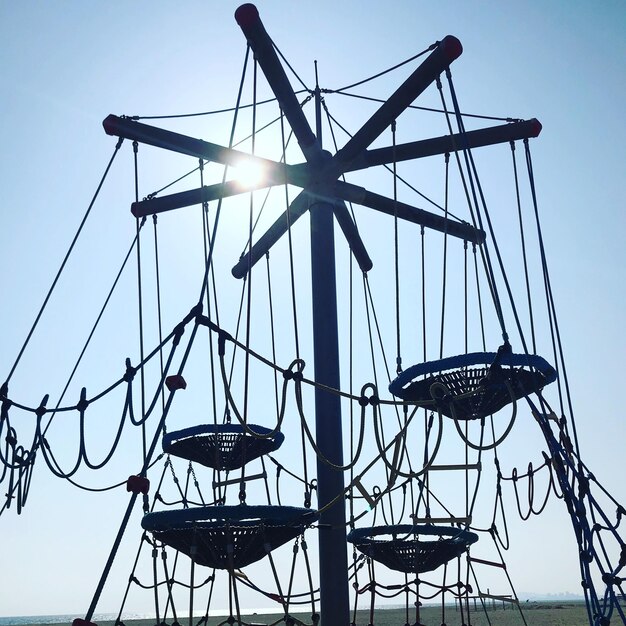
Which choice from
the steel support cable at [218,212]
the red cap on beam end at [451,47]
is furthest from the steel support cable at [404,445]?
the red cap on beam end at [451,47]

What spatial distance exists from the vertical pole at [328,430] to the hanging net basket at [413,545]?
2.18ft

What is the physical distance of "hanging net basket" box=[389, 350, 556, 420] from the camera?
242 inches

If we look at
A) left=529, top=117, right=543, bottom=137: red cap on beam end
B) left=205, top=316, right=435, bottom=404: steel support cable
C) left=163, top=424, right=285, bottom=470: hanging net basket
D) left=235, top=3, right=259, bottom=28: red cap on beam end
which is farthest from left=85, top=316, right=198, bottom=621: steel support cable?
left=529, top=117, right=543, bottom=137: red cap on beam end

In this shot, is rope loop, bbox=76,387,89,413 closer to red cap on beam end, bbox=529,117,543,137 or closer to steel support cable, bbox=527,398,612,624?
steel support cable, bbox=527,398,612,624

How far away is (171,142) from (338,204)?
2115mm

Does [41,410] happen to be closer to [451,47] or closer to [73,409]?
[73,409]

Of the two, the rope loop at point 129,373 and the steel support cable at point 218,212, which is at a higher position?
the steel support cable at point 218,212

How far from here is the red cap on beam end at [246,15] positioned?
738 cm

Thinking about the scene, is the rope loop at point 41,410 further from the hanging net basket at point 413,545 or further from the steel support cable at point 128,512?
the hanging net basket at point 413,545

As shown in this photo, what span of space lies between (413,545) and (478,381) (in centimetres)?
236

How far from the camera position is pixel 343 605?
7.16m

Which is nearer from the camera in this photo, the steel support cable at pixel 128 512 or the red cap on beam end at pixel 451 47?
the steel support cable at pixel 128 512

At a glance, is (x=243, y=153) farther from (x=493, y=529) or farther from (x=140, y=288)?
(x=493, y=529)

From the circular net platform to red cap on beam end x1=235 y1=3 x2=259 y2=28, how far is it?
15.2ft
